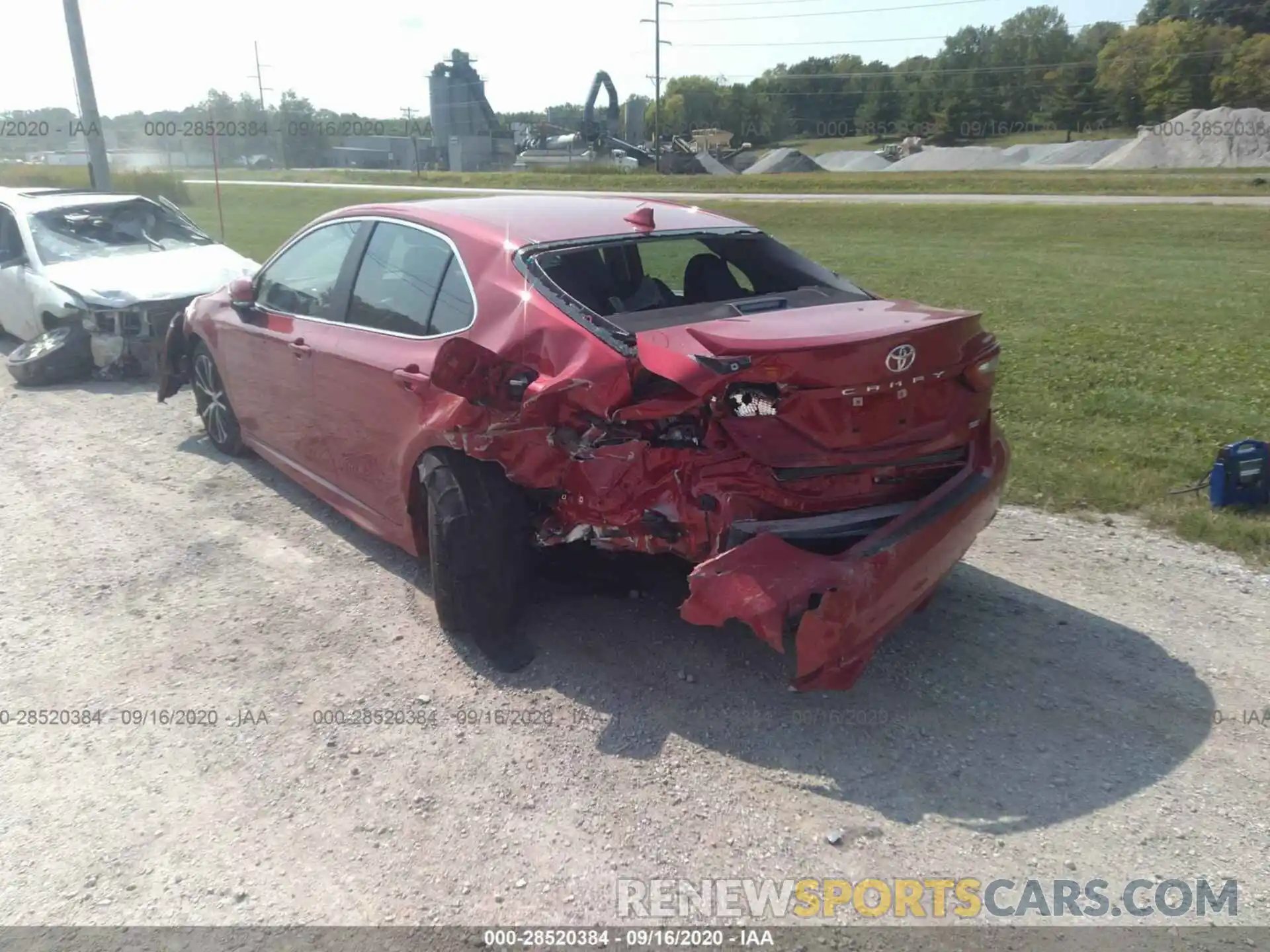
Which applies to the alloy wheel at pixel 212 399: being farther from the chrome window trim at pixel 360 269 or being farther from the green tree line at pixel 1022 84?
the green tree line at pixel 1022 84

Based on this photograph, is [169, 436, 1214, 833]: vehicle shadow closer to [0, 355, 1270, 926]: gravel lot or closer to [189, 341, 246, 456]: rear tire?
[0, 355, 1270, 926]: gravel lot

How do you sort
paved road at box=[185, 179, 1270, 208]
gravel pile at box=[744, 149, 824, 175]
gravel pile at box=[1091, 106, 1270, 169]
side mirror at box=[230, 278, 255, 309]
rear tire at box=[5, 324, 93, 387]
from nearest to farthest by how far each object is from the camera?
side mirror at box=[230, 278, 255, 309]
rear tire at box=[5, 324, 93, 387]
paved road at box=[185, 179, 1270, 208]
gravel pile at box=[1091, 106, 1270, 169]
gravel pile at box=[744, 149, 824, 175]

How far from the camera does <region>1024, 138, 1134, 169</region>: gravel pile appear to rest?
4981 centimetres

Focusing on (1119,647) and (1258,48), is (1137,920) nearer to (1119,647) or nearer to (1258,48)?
(1119,647)

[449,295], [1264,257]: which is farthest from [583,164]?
[449,295]

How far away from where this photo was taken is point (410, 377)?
429 cm

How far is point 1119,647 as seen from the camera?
13.7 ft

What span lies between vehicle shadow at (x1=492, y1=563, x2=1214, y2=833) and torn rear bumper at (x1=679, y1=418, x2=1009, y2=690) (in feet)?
1.10

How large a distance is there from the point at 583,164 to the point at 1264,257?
3821cm

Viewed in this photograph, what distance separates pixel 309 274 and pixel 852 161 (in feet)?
187

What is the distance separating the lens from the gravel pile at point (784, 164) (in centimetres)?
4794

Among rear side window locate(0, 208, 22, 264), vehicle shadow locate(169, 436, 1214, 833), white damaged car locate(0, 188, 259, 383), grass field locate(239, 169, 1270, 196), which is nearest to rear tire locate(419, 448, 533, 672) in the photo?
vehicle shadow locate(169, 436, 1214, 833)

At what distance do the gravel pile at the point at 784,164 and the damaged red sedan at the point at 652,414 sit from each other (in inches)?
1740

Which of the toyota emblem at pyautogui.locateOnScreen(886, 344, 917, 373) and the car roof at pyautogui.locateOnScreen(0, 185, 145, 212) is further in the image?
the car roof at pyautogui.locateOnScreen(0, 185, 145, 212)
